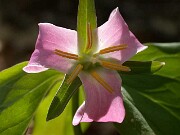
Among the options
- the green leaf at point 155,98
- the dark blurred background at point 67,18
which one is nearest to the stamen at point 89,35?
the green leaf at point 155,98

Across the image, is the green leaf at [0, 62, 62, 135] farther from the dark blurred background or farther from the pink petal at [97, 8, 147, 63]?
the dark blurred background

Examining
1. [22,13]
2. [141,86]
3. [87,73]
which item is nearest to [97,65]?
[87,73]

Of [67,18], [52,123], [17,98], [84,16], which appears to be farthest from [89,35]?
[67,18]

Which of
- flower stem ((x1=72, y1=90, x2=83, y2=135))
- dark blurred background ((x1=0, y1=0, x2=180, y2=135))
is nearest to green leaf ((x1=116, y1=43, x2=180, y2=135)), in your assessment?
flower stem ((x1=72, y1=90, x2=83, y2=135))

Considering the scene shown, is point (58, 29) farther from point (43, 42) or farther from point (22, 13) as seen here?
point (22, 13)

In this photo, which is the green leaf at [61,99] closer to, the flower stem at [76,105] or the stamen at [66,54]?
the stamen at [66,54]

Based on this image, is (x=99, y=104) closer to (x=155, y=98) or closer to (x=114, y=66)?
(x=114, y=66)
